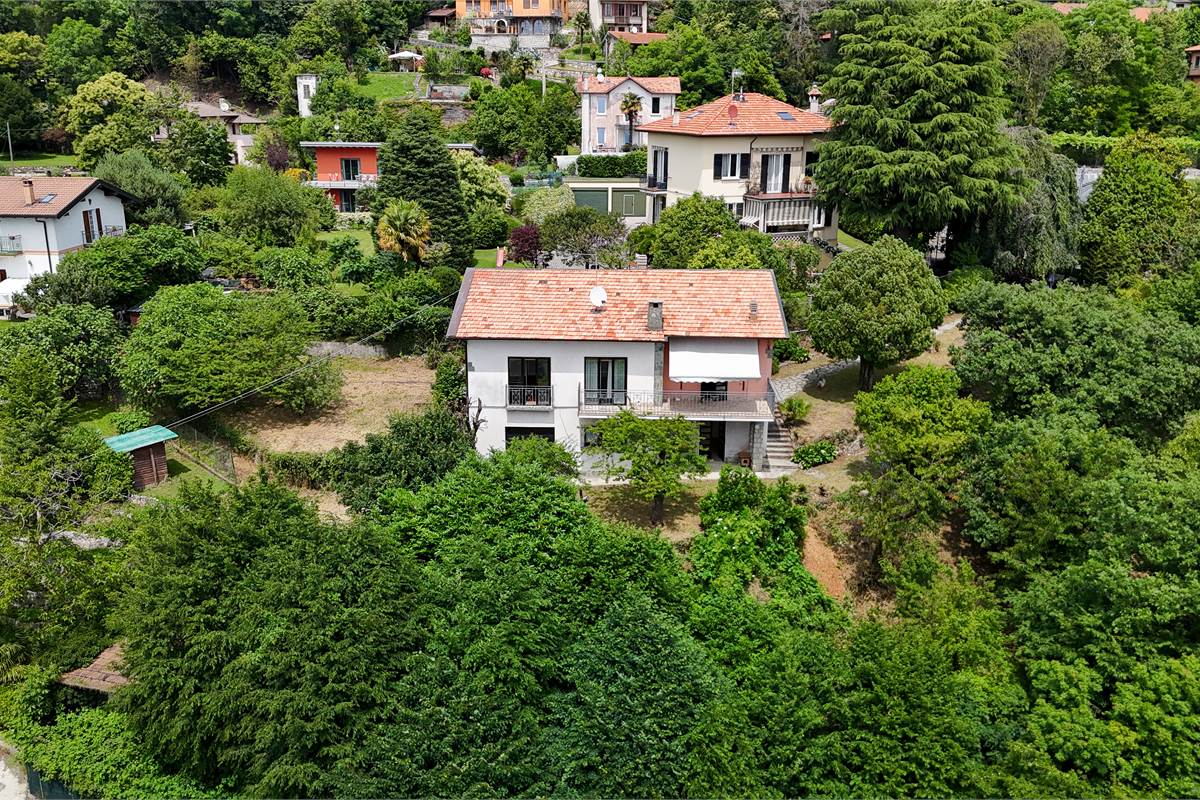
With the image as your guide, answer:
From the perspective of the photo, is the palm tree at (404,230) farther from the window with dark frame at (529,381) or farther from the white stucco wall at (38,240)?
the window with dark frame at (529,381)

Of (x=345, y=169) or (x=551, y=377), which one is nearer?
(x=551, y=377)

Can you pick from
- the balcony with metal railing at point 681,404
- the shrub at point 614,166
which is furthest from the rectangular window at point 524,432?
the shrub at point 614,166

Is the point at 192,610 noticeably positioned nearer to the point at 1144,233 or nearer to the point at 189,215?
the point at 189,215

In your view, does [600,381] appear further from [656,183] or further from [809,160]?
[809,160]

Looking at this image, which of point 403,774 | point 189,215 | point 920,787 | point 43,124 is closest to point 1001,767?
point 920,787

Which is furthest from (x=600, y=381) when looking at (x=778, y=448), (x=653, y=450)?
(x=778, y=448)

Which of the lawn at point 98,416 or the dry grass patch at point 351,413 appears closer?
the dry grass patch at point 351,413

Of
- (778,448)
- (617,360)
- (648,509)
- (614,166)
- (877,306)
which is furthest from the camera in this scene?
(614,166)
